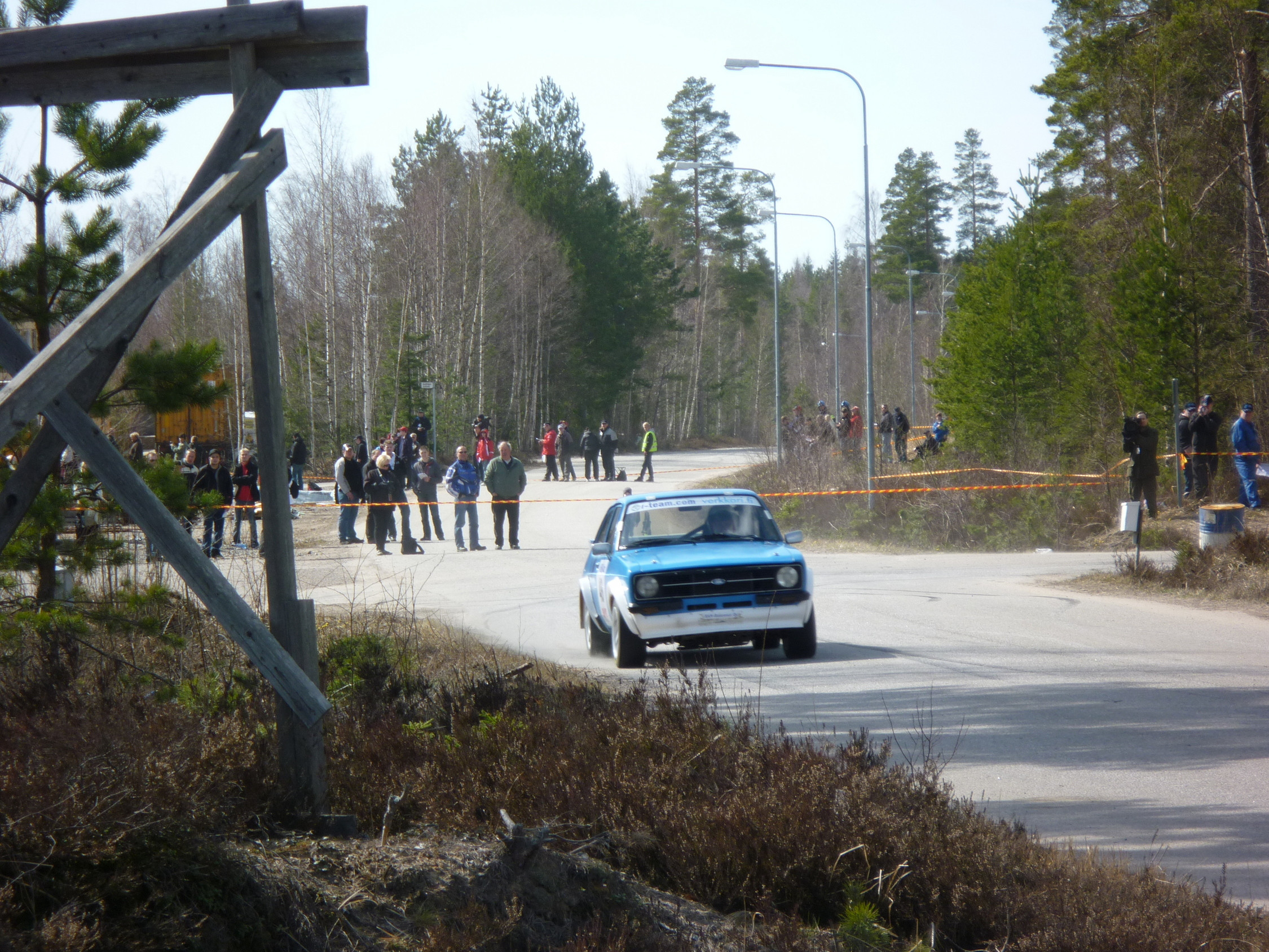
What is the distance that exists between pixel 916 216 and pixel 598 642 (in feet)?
297

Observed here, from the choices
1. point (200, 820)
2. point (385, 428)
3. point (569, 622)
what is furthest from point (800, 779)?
point (385, 428)

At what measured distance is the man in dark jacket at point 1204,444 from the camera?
2450cm

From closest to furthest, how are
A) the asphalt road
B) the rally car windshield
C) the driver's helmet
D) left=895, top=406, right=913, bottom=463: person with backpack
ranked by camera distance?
1. the asphalt road
2. the rally car windshield
3. the driver's helmet
4. left=895, top=406, right=913, bottom=463: person with backpack

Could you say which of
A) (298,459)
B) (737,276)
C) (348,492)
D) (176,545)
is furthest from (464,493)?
(737,276)

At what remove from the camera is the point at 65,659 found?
6.73 meters

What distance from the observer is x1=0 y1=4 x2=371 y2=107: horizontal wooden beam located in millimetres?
4801

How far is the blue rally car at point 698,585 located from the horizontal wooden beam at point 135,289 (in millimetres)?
6729

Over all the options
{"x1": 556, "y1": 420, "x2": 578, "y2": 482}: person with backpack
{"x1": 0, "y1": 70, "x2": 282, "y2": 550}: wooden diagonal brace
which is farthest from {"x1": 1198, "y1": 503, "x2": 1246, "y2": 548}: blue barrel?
{"x1": 556, "y1": 420, "x2": 578, "y2": 482}: person with backpack

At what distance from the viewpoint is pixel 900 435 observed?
39156 millimetres

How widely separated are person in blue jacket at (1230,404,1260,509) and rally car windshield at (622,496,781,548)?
15.5 metres

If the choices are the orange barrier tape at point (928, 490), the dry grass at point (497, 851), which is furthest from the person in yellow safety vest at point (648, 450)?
the dry grass at point (497, 851)

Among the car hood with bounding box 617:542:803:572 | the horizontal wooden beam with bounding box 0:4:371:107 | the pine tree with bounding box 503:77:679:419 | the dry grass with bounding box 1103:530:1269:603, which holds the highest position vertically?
the pine tree with bounding box 503:77:679:419

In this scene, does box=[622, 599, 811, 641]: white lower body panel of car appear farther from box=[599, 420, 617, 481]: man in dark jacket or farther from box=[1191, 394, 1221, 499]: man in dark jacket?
box=[599, 420, 617, 481]: man in dark jacket

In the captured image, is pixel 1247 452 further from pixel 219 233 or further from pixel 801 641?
pixel 219 233
